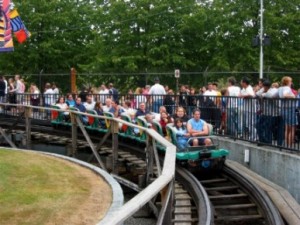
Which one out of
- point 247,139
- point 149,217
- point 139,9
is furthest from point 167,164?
point 139,9

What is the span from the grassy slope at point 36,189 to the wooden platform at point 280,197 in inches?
130

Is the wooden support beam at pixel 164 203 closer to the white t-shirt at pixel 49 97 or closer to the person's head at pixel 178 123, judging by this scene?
the person's head at pixel 178 123

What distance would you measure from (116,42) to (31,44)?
6.20m

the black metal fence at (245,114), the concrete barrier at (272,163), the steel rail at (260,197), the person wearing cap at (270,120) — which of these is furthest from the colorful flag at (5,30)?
the steel rail at (260,197)

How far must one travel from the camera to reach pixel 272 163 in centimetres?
1126

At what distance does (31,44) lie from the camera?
37.5m

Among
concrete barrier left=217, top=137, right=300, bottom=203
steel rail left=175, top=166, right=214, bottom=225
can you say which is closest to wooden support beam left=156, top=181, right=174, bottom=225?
steel rail left=175, top=166, right=214, bottom=225

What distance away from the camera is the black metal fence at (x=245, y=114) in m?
11.0

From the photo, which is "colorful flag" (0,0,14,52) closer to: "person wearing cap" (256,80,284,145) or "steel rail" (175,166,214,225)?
"steel rail" (175,166,214,225)

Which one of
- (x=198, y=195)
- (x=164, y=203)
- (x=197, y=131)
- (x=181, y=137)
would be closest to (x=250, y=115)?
(x=197, y=131)

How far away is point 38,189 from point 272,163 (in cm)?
533

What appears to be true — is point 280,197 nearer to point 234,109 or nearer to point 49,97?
point 234,109

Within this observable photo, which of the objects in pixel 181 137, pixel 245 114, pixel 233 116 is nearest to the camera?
pixel 181 137

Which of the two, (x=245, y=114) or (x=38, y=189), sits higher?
(x=245, y=114)
